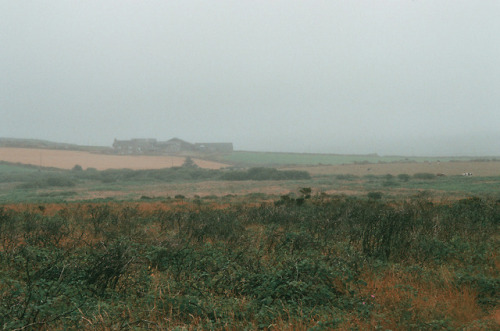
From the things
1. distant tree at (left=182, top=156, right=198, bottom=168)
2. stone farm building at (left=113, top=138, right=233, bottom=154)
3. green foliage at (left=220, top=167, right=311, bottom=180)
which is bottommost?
green foliage at (left=220, top=167, right=311, bottom=180)

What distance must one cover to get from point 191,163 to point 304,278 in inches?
2643

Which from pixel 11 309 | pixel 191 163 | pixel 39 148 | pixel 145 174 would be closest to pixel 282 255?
pixel 11 309

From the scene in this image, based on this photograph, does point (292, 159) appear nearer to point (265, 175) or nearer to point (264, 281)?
point (265, 175)

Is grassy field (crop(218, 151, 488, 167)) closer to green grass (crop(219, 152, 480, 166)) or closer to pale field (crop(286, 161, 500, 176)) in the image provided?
green grass (crop(219, 152, 480, 166))

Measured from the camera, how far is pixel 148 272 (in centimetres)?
595

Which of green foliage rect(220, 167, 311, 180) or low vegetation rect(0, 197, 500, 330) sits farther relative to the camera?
green foliage rect(220, 167, 311, 180)

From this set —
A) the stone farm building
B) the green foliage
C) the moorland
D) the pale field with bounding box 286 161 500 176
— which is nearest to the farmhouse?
the stone farm building

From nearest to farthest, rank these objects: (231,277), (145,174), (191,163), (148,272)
A: (231,277)
(148,272)
(145,174)
(191,163)

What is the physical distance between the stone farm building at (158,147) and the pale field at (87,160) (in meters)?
4.24

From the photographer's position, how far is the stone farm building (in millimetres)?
83250

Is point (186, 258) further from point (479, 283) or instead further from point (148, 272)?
point (479, 283)

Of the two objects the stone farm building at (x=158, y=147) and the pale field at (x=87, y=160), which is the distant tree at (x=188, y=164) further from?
the stone farm building at (x=158, y=147)

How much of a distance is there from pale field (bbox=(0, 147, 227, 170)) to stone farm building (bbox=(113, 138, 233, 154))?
4.24m

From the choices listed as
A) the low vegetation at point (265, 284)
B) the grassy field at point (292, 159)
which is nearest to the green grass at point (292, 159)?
the grassy field at point (292, 159)
